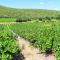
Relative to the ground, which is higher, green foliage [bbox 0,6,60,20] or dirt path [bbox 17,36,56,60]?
dirt path [bbox 17,36,56,60]

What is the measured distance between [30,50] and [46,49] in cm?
166

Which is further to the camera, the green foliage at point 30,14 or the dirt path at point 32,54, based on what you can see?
the green foliage at point 30,14

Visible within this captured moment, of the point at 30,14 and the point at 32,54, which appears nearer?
the point at 32,54

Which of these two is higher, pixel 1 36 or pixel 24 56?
pixel 1 36

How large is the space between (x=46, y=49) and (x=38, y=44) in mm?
1324

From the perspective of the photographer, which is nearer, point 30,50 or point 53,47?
point 53,47

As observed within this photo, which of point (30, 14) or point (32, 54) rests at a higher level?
point (32, 54)

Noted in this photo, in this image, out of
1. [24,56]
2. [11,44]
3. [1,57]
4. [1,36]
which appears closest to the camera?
[1,57]

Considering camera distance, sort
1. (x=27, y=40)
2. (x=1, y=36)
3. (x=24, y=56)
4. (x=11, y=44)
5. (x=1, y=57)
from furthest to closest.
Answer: (x=27, y=40) < (x=24, y=56) < (x=1, y=36) < (x=11, y=44) < (x=1, y=57)

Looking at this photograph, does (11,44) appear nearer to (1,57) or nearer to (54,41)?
(1,57)

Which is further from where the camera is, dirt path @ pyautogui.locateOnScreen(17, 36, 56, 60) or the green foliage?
the green foliage

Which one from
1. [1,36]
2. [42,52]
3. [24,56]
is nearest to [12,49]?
[1,36]

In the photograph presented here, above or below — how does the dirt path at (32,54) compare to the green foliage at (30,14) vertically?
above

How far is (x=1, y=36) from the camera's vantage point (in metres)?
16.1
